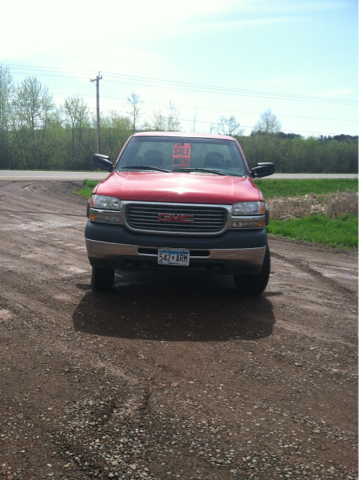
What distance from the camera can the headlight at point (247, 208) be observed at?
471 cm

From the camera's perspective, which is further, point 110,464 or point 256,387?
point 256,387

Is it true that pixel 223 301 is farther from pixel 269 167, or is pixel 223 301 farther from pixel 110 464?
pixel 110 464

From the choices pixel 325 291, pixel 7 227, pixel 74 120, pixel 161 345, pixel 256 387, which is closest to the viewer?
pixel 256 387

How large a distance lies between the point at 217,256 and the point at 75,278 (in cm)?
227

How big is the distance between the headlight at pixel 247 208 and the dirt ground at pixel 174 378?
3.55 ft

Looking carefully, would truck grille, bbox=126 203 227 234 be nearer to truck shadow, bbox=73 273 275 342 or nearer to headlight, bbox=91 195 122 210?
headlight, bbox=91 195 122 210

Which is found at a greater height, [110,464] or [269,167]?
[269,167]

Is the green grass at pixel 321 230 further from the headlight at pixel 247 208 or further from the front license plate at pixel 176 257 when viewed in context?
the front license plate at pixel 176 257

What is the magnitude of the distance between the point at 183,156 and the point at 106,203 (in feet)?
5.54

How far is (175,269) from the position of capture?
15.3 feet

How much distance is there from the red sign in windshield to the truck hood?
58cm

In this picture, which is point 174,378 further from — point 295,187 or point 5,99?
point 5,99

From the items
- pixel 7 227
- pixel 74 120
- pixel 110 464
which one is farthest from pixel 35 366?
pixel 74 120

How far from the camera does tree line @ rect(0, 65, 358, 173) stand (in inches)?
1645
